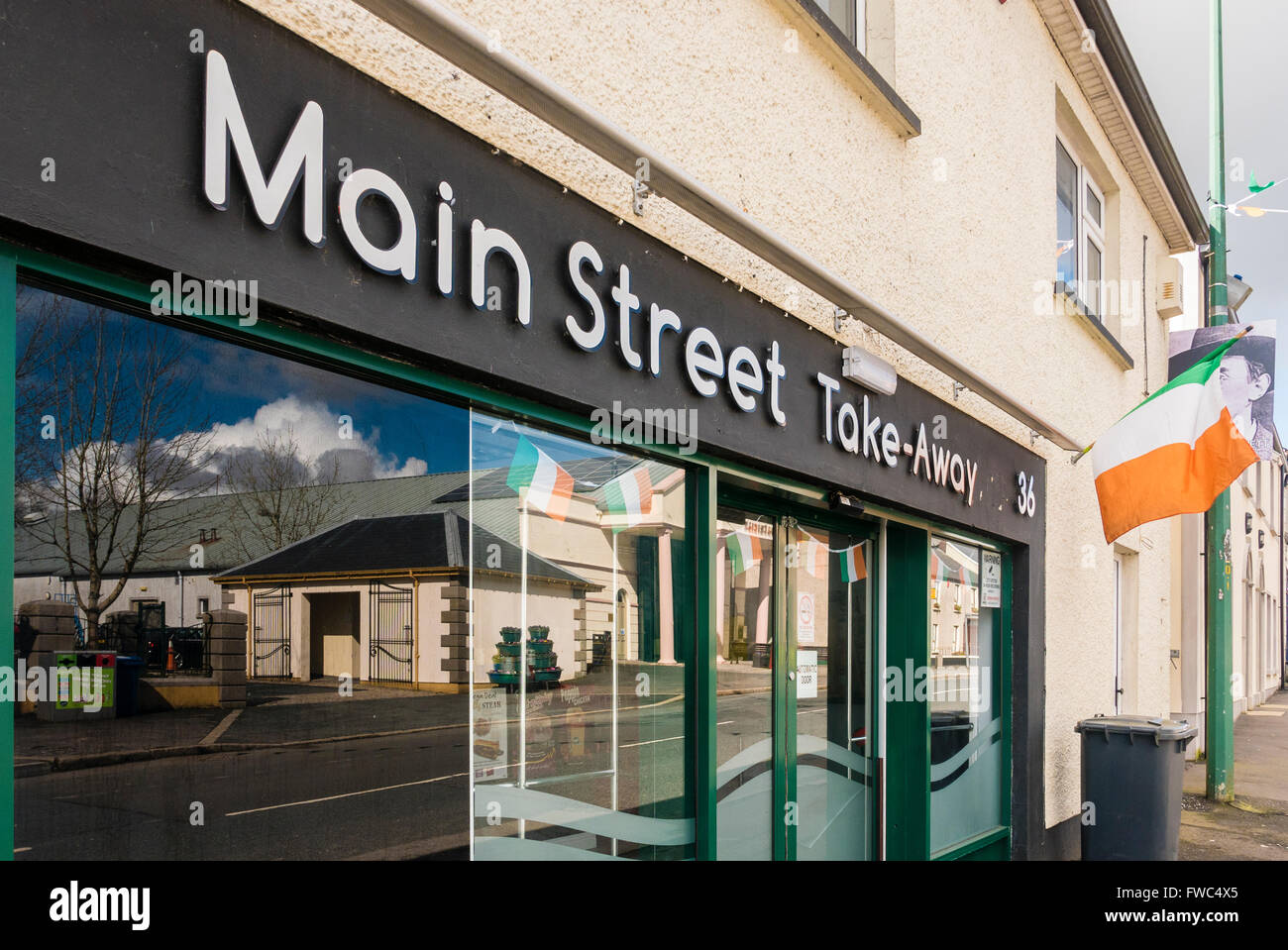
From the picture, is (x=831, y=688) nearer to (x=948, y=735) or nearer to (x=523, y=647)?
(x=948, y=735)

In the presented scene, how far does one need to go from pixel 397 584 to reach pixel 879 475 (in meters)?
3.04

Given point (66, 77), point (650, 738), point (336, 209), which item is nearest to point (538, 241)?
point (336, 209)

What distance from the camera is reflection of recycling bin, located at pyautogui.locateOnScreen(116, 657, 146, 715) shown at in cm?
253

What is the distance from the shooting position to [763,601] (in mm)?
5195

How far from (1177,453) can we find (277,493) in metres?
5.91

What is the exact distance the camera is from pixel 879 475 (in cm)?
557

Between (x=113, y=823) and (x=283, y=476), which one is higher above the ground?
(x=283, y=476)

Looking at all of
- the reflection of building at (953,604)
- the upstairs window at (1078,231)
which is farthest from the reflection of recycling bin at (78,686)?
the upstairs window at (1078,231)

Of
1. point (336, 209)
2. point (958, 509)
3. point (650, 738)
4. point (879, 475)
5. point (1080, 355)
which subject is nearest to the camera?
point (336, 209)

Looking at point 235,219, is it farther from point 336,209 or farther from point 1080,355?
point 1080,355

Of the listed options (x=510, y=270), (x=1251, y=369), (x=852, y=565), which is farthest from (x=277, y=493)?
(x=1251, y=369)

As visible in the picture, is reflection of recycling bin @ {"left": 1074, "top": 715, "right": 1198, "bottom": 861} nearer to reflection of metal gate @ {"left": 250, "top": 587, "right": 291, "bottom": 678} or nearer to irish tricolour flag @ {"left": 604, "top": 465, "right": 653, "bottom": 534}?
irish tricolour flag @ {"left": 604, "top": 465, "right": 653, "bottom": 534}

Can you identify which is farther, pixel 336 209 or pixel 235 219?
pixel 336 209
